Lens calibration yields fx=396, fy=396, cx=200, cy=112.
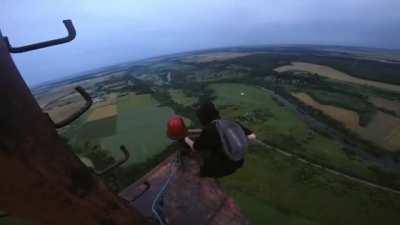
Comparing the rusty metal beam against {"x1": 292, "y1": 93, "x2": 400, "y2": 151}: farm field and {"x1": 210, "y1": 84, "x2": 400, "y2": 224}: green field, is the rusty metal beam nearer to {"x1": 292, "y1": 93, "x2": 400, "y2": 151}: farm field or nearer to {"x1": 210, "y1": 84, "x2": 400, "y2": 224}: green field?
{"x1": 210, "y1": 84, "x2": 400, "y2": 224}: green field

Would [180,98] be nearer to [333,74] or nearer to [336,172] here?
[333,74]

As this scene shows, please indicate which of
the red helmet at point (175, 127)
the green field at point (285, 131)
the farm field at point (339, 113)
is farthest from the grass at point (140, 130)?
the red helmet at point (175, 127)

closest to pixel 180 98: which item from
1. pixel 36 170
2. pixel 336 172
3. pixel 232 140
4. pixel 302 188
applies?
pixel 336 172

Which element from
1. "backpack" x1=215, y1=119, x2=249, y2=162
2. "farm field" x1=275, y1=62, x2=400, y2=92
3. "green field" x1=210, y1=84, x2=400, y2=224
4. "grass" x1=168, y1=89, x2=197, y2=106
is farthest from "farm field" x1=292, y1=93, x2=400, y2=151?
"backpack" x1=215, y1=119, x2=249, y2=162

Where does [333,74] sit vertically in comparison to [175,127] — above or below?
below

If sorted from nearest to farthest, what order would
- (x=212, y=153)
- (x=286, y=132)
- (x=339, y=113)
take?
(x=212, y=153)
(x=286, y=132)
(x=339, y=113)

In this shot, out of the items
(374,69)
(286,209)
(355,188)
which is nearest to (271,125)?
(355,188)

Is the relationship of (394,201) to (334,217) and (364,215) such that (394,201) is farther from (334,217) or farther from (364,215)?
(334,217)

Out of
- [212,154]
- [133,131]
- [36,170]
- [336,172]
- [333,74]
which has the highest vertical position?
[36,170]
